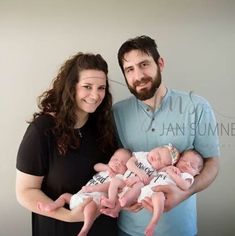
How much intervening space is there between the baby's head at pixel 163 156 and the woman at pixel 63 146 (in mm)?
230

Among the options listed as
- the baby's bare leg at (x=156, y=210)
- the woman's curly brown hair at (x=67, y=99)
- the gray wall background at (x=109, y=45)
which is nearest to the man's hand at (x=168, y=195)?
the baby's bare leg at (x=156, y=210)

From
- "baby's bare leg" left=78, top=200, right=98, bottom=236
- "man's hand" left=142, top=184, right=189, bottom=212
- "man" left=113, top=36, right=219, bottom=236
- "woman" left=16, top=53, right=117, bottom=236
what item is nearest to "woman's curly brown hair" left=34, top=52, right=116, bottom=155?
"woman" left=16, top=53, right=117, bottom=236

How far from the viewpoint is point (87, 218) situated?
110cm

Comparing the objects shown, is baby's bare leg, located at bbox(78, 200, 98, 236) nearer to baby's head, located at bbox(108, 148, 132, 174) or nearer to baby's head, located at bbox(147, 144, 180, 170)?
baby's head, located at bbox(108, 148, 132, 174)

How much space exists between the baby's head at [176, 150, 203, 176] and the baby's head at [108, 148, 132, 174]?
22 centimetres

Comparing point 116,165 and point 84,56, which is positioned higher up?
point 84,56

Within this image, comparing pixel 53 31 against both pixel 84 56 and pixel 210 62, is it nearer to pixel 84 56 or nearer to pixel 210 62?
pixel 84 56

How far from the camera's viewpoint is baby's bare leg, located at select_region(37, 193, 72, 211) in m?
1.16

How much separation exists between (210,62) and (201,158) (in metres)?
0.58

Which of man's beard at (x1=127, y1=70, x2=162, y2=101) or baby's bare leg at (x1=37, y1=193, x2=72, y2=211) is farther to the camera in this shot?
man's beard at (x1=127, y1=70, x2=162, y2=101)

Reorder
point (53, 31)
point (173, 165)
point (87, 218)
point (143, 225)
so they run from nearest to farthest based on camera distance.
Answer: point (87, 218), point (173, 165), point (143, 225), point (53, 31)

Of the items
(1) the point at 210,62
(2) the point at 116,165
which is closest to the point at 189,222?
(2) the point at 116,165

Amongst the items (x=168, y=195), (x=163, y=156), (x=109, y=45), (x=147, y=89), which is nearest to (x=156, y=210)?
(x=168, y=195)

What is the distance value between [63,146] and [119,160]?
0.78 ft
